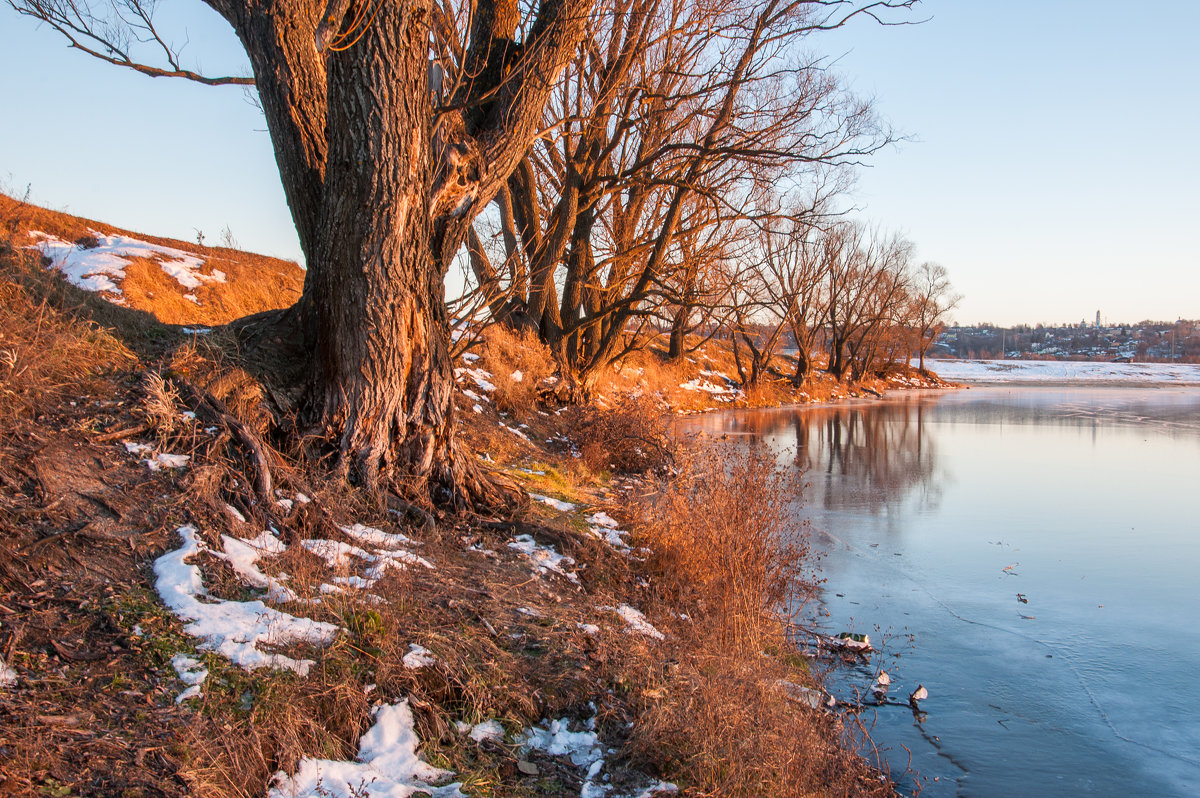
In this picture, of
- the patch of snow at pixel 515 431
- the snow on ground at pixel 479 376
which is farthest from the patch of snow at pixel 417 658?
the snow on ground at pixel 479 376

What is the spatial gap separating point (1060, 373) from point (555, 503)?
7521cm

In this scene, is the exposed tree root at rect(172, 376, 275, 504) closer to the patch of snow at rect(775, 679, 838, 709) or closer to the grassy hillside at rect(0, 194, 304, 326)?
the patch of snow at rect(775, 679, 838, 709)

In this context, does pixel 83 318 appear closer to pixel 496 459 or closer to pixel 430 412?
pixel 430 412

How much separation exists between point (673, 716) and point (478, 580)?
171 centimetres

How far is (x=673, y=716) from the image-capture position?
359 cm

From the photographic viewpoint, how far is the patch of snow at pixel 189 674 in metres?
2.91

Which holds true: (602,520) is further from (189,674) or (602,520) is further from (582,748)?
(189,674)

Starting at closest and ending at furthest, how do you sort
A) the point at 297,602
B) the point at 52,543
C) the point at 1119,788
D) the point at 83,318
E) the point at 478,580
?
1. the point at 52,543
2. the point at 297,602
3. the point at 1119,788
4. the point at 478,580
5. the point at 83,318

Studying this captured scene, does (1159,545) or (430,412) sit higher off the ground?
(430,412)

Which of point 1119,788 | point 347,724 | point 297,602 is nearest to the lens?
point 347,724

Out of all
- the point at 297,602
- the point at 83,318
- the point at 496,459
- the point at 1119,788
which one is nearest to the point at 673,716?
the point at 297,602

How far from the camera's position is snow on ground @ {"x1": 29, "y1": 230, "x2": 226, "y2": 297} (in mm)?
11109

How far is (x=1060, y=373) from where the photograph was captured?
68.2 metres

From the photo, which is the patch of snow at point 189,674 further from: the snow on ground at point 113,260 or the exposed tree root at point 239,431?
the snow on ground at point 113,260
